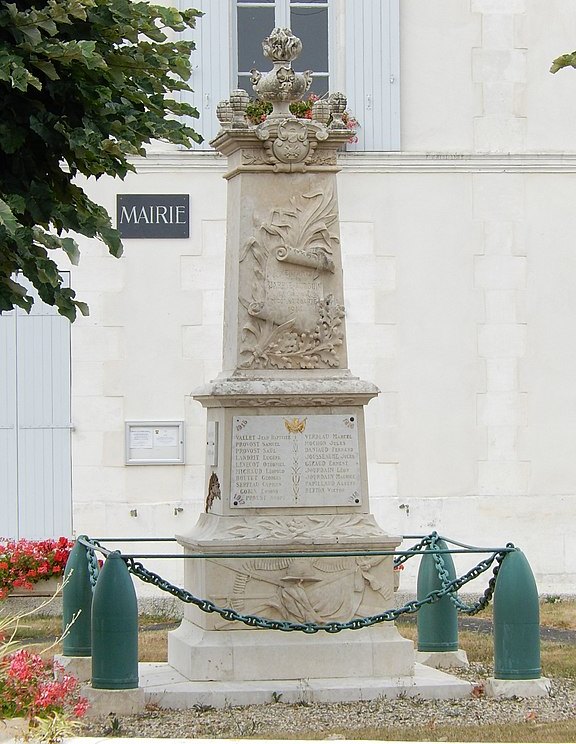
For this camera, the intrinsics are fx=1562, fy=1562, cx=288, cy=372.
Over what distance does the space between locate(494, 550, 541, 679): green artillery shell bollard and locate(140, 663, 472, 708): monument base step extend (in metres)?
0.28

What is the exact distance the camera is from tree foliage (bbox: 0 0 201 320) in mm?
5660

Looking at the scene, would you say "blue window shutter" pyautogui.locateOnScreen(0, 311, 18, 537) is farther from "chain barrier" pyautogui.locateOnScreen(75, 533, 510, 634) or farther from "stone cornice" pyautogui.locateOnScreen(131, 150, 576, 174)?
"chain barrier" pyautogui.locateOnScreen(75, 533, 510, 634)

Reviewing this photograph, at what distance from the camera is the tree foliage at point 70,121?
5660 mm

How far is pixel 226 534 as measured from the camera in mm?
8398

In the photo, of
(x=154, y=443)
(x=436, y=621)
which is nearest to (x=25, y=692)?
(x=436, y=621)

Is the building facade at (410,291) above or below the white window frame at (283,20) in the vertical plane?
below

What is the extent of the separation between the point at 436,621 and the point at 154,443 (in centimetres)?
454

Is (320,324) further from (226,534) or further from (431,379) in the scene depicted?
(431,379)

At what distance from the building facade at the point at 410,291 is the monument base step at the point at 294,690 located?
4.97 metres

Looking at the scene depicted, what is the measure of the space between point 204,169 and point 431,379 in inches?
104

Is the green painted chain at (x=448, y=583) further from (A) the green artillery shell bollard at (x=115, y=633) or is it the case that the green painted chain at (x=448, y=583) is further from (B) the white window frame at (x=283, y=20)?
(B) the white window frame at (x=283, y=20)

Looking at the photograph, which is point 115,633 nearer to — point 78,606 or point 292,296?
point 78,606

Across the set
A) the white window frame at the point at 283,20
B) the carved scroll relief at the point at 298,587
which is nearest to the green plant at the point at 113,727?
the carved scroll relief at the point at 298,587

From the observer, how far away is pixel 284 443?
855 cm
